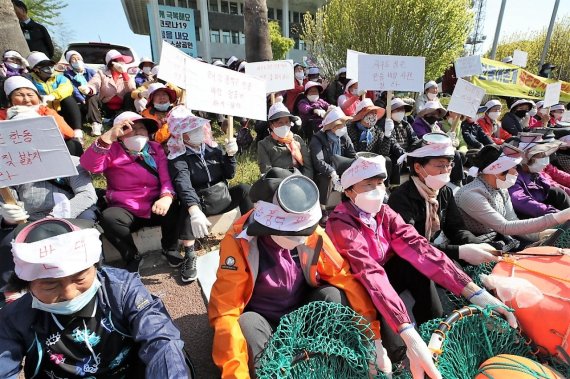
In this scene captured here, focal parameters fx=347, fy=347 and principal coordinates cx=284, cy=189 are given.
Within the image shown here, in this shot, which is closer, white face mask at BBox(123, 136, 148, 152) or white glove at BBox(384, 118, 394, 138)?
white face mask at BBox(123, 136, 148, 152)

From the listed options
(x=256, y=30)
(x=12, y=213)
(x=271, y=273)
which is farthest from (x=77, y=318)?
(x=256, y=30)

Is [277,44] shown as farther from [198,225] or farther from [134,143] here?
[198,225]

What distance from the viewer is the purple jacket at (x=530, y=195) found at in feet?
12.8

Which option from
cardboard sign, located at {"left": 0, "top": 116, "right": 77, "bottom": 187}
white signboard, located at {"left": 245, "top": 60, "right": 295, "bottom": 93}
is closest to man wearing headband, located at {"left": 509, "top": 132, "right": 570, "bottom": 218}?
white signboard, located at {"left": 245, "top": 60, "right": 295, "bottom": 93}

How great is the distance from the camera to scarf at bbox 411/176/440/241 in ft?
9.59

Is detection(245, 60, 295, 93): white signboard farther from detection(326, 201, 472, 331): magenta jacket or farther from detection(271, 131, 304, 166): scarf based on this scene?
detection(326, 201, 472, 331): magenta jacket

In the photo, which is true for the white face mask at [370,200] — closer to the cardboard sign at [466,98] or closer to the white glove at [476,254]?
the white glove at [476,254]

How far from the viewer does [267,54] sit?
7773mm

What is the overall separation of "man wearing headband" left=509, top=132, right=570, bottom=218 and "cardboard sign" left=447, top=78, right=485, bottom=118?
34.3 inches

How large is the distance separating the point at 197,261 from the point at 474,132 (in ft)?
19.0

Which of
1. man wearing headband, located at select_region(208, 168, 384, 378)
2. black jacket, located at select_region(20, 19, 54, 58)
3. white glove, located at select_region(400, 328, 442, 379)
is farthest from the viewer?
black jacket, located at select_region(20, 19, 54, 58)

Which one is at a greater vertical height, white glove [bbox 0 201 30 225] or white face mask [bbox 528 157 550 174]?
white glove [bbox 0 201 30 225]

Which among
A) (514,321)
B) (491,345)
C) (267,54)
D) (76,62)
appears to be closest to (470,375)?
(491,345)

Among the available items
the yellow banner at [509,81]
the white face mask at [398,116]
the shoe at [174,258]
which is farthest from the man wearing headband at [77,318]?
the yellow banner at [509,81]
